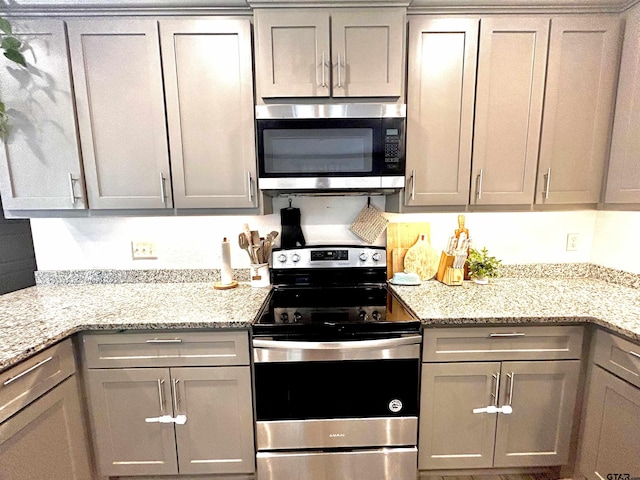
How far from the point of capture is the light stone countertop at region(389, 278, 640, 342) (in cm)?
135

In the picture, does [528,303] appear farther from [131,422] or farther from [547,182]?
[131,422]

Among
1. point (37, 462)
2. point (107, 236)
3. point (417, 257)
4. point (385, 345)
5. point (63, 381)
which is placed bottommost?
point (37, 462)

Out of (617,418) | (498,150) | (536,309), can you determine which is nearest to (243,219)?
(498,150)

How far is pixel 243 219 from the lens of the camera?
6.42 feet

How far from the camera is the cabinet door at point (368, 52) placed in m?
1.46

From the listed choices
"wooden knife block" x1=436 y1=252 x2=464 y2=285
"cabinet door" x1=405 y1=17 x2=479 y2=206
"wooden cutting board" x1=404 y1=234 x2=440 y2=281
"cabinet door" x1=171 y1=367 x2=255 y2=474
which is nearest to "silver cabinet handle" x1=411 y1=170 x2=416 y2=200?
"cabinet door" x1=405 y1=17 x2=479 y2=206

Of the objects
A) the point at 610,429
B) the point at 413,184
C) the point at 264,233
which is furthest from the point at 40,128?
the point at 610,429

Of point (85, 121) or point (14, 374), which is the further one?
point (85, 121)

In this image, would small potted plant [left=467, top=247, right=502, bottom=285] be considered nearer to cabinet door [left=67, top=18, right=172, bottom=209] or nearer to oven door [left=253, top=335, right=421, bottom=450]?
oven door [left=253, top=335, right=421, bottom=450]

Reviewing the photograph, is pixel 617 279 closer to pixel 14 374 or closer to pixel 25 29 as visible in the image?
pixel 14 374

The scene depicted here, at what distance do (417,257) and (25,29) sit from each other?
2333 millimetres

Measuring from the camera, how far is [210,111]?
156 cm

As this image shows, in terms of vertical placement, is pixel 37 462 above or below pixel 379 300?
below

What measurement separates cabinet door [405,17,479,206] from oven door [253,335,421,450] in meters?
0.81
